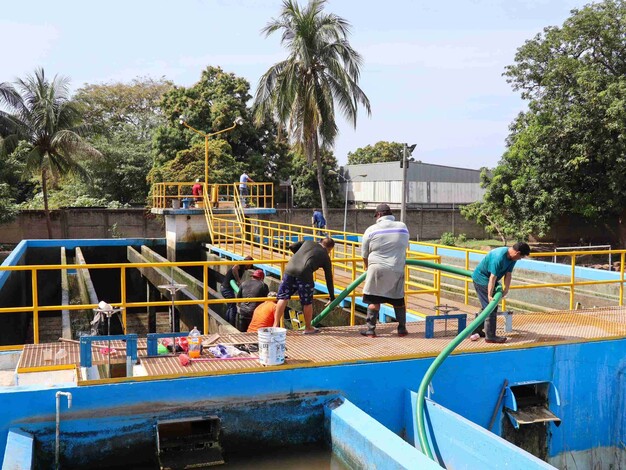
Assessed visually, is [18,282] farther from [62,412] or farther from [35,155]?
[35,155]

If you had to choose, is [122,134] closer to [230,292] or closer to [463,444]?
[230,292]

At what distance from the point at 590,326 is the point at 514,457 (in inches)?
160

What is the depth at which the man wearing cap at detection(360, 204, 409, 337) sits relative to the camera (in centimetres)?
736

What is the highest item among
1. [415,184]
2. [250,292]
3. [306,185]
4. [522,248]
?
[415,184]

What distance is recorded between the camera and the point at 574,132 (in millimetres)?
26453

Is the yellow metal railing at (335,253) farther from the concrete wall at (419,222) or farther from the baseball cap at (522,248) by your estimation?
the concrete wall at (419,222)

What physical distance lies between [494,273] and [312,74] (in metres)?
21.1

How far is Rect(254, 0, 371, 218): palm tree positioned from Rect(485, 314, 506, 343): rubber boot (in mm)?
20300

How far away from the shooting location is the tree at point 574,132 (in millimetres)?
25812

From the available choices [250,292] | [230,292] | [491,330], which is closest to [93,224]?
[230,292]

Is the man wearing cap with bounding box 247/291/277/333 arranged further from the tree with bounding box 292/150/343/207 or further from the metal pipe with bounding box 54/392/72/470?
the tree with bounding box 292/150/343/207

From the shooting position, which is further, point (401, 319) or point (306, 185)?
point (306, 185)

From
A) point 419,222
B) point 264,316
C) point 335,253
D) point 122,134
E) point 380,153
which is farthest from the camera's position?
point 380,153

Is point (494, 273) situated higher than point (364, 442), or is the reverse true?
point (494, 273)
